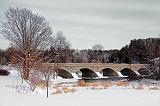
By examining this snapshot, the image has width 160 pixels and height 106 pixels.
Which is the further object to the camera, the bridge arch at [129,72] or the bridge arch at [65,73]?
the bridge arch at [129,72]

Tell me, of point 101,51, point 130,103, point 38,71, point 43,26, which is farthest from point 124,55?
point 130,103

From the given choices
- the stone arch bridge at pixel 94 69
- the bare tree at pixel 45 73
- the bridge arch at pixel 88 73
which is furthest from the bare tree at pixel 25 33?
the bridge arch at pixel 88 73

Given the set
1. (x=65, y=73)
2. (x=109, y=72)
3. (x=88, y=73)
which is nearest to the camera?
(x=65, y=73)

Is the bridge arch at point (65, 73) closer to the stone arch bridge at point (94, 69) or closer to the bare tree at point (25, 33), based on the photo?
the stone arch bridge at point (94, 69)

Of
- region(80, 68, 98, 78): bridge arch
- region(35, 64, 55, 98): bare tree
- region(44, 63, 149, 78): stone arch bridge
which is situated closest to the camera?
region(35, 64, 55, 98): bare tree

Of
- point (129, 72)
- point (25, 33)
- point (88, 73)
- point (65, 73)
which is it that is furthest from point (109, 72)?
point (25, 33)

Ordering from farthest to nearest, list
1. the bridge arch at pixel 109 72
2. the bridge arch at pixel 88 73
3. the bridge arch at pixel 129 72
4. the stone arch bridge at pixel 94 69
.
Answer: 1. the bridge arch at pixel 129 72
2. the bridge arch at pixel 109 72
3. the bridge arch at pixel 88 73
4. the stone arch bridge at pixel 94 69

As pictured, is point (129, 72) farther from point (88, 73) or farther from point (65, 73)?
point (65, 73)

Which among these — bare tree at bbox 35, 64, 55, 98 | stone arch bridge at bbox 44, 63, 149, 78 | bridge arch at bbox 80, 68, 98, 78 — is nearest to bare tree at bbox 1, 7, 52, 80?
bare tree at bbox 35, 64, 55, 98

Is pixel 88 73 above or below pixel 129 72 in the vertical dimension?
below

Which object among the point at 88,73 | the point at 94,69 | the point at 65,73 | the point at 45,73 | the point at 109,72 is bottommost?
the point at 45,73

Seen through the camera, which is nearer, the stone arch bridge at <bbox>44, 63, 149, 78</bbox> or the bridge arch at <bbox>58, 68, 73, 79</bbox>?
the stone arch bridge at <bbox>44, 63, 149, 78</bbox>

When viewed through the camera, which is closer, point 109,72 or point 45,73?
point 45,73

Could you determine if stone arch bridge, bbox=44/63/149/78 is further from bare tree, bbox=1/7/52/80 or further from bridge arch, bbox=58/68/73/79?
bare tree, bbox=1/7/52/80
